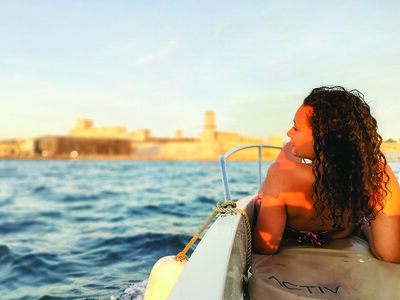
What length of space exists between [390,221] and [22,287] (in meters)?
2.99

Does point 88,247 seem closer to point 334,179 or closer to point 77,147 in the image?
point 334,179

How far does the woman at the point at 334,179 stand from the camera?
44.0 inches

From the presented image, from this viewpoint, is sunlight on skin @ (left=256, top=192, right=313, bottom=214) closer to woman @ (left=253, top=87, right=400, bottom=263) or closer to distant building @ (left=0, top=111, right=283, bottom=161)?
woman @ (left=253, top=87, right=400, bottom=263)

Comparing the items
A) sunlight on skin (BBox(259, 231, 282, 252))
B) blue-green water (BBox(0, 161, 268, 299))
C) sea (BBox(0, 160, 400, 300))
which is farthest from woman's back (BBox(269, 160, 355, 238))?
blue-green water (BBox(0, 161, 268, 299))

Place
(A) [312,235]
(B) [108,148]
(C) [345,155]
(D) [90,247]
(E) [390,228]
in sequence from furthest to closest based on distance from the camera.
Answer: (B) [108,148]
(D) [90,247]
(A) [312,235]
(E) [390,228]
(C) [345,155]

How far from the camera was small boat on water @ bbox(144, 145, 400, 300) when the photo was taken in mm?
764

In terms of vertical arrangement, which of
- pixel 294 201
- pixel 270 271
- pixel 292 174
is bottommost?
pixel 270 271

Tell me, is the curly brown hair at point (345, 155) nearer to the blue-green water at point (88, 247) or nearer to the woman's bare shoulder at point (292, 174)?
the woman's bare shoulder at point (292, 174)

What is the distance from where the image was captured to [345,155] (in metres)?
1.12

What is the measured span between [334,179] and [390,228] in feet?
1.16

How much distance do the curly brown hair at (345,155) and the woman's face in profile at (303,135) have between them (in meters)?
0.02

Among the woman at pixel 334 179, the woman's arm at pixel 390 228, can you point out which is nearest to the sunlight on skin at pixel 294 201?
the woman at pixel 334 179

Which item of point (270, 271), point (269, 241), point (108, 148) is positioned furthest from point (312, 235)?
point (108, 148)

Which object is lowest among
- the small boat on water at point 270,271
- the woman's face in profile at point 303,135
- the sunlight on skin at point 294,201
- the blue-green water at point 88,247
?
the blue-green water at point 88,247
